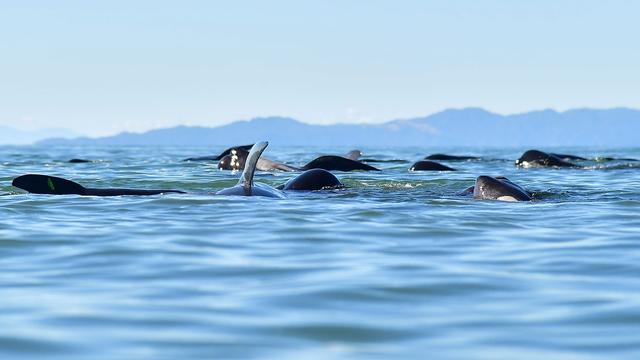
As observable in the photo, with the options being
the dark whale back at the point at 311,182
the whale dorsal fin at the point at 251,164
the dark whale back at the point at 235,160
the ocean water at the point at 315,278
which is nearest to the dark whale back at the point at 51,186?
the ocean water at the point at 315,278

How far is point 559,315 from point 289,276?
7.22 ft

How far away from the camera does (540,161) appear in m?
→ 29.7

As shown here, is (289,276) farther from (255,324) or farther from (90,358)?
(90,358)

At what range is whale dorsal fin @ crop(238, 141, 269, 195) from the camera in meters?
14.5

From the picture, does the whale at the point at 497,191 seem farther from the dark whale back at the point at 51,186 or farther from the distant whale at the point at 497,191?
the dark whale back at the point at 51,186

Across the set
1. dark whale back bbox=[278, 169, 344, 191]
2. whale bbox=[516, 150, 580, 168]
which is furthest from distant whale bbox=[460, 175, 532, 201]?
whale bbox=[516, 150, 580, 168]

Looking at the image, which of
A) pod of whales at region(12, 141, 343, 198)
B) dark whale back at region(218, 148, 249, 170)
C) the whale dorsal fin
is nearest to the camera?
the whale dorsal fin

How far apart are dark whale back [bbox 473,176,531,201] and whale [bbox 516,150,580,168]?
1377 cm

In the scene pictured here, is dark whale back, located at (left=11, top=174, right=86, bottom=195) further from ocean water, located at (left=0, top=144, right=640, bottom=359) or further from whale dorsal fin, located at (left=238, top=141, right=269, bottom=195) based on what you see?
whale dorsal fin, located at (left=238, top=141, right=269, bottom=195)

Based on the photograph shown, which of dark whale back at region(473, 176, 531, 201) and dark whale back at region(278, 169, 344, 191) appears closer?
dark whale back at region(473, 176, 531, 201)

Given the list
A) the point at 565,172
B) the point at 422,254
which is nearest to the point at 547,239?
the point at 422,254

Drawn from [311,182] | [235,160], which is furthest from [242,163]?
[311,182]

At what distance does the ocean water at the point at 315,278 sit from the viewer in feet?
20.4

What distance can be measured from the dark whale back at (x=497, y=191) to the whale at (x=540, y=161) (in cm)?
1377
